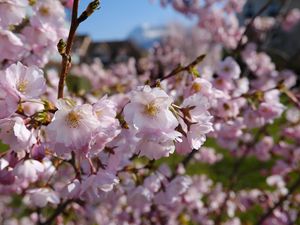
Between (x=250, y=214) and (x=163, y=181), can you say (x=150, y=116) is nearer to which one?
(x=163, y=181)

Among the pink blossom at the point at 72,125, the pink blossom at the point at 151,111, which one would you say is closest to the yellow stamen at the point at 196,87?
the pink blossom at the point at 151,111

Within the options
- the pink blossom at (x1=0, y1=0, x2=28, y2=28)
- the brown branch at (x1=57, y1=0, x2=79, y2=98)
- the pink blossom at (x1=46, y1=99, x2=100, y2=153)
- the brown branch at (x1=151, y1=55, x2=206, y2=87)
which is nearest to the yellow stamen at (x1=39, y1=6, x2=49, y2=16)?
the pink blossom at (x1=0, y1=0, x2=28, y2=28)

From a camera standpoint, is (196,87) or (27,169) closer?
(27,169)

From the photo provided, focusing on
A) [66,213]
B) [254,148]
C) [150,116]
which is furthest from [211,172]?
[150,116]

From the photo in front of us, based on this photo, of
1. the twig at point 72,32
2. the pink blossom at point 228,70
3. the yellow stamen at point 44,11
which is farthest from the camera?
the pink blossom at point 228,70

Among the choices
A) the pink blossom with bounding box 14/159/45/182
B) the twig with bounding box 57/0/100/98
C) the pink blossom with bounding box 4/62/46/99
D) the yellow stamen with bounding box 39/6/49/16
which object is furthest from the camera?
the yellow stamen with bounding box 39/6/49/16

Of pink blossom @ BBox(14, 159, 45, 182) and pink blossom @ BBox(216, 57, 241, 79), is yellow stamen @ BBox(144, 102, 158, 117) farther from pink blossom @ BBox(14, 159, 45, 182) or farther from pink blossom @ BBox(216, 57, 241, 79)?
pink blossom @ BBox(216, 57, 241, 79)

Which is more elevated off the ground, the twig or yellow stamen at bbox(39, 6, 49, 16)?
the twig

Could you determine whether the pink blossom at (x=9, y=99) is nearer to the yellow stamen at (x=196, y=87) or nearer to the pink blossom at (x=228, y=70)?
the yellow stamen at (x=196, y=87)

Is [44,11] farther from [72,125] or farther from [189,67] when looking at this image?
[72,125]

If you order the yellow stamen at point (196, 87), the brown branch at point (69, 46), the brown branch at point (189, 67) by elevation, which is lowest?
the yellow stamen at point (196, 87)

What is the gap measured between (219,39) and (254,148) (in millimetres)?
4128

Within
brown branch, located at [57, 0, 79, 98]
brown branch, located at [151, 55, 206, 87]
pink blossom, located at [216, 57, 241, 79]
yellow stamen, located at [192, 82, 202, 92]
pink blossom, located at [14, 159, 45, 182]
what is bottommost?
pink blossom, located at [216, 57, 241, 79]

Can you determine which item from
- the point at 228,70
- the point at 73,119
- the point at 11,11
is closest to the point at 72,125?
the point at 73,119
